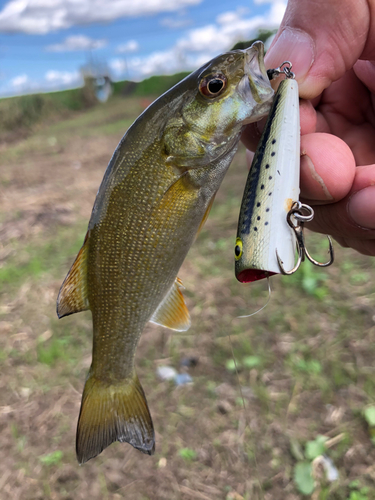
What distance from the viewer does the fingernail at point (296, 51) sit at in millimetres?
1410

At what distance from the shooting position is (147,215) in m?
1.30

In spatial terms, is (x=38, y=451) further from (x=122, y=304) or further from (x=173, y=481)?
(x=122, y=304)

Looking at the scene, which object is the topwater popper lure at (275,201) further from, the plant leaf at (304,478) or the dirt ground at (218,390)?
the plant leaf at (304,478)

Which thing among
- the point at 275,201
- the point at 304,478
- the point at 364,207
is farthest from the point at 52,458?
the point at 364,207

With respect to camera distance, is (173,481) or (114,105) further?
(114,105)

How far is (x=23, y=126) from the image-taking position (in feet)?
53.7

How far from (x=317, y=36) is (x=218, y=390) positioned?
7.16ft

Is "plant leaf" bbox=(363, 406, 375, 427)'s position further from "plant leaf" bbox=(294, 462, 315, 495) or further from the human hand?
the human hand

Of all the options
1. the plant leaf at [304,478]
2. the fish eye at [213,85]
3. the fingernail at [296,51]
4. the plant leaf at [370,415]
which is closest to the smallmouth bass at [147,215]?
the fish eye at [213,85]

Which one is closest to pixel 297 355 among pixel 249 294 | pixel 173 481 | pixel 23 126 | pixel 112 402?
→ pixel 249 294

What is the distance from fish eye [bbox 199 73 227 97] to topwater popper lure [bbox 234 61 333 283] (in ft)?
0.58

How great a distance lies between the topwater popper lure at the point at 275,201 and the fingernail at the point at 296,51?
0.24m

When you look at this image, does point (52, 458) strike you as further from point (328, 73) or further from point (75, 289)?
point (328, 73)

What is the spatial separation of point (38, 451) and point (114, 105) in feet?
69.3
